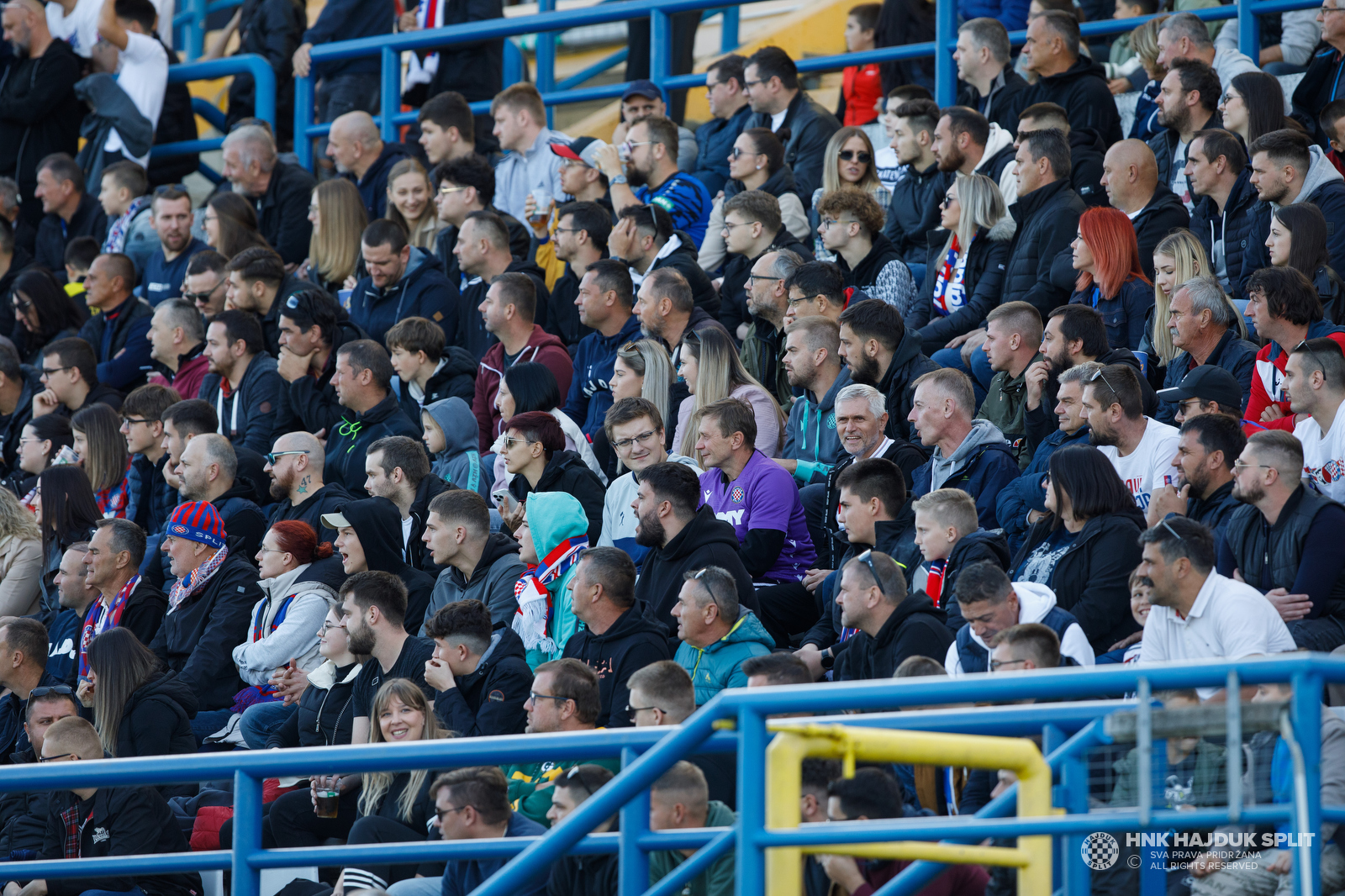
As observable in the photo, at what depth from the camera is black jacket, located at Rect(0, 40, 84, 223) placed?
1274 centimetres

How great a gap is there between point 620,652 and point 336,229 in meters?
5.53

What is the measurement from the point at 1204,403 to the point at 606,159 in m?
5.21

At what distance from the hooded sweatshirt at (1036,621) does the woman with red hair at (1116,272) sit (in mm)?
2587

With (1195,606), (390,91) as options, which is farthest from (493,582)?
(390,91)

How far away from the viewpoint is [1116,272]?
8.23 metres

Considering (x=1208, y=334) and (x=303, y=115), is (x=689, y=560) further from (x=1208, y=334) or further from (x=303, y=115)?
(x=303, y=115)

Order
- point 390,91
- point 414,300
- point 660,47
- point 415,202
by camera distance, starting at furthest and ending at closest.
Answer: point 390,91
point 660,47
point 415,202
point 414,300

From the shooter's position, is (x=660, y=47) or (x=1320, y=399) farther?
(x=660, y=47)

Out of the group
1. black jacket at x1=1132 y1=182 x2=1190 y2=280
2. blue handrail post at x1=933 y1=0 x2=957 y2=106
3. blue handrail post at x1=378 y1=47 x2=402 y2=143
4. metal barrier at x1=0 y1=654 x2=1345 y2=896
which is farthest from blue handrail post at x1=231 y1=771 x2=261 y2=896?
blue handrail post at x1=378 y1=47 x2=402 y2=143

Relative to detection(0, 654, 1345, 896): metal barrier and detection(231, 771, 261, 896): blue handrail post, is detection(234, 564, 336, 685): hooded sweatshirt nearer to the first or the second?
detection(0, 654, 1345, 896): metal barrier

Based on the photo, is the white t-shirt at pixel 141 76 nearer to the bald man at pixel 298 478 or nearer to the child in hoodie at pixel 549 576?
the bald man at pixel 298 478

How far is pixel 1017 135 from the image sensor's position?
9.27 m

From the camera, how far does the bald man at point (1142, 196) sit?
873 centimetres

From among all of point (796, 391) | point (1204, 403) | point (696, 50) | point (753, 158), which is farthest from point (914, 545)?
point (696, 50)
